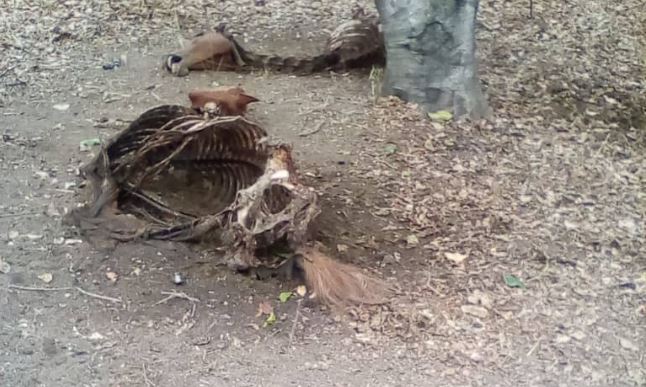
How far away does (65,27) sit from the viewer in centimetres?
448

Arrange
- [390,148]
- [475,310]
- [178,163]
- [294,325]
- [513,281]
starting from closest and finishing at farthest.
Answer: [294,325] < [475,310] < [513,281] < [178,163] < [390,148]

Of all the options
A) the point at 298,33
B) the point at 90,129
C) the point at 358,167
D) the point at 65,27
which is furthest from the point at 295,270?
the point at 65,27

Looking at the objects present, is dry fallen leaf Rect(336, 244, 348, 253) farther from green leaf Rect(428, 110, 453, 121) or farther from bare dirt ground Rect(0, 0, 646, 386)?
green leaf Rect(428, 110, 453, 121)

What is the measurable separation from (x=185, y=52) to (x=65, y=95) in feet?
1.77

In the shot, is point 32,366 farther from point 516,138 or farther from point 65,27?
point 65,27

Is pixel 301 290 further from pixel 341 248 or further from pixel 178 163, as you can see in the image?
pixel 178 163

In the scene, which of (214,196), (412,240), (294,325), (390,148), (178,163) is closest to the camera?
(294,325)

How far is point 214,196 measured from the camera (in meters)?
2.96

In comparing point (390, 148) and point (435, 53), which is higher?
point (435, 53)

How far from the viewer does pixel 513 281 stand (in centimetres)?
269

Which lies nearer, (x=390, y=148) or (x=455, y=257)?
(x=455, y=257)

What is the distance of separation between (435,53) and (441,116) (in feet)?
0.81

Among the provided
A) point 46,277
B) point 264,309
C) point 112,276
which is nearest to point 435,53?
point 264,309

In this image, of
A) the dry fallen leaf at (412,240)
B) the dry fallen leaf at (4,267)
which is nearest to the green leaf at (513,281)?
the dry fallen leaf at (412,240)
